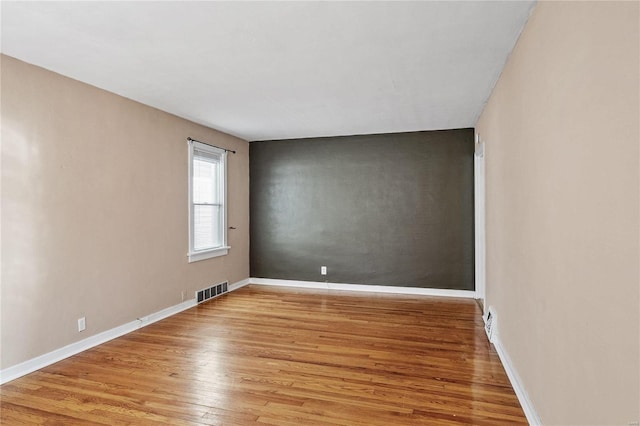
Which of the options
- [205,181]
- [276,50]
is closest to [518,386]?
[276,50]

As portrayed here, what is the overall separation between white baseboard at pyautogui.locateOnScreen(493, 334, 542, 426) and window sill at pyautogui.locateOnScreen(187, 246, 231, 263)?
3769 mm

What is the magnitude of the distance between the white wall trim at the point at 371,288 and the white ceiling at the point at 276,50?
2.73 m

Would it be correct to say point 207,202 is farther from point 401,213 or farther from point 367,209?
point 401,213

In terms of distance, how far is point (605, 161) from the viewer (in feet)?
4.31

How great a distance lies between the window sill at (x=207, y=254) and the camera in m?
5.13

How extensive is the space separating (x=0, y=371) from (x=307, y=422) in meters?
2.41

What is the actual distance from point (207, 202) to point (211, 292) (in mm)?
1320

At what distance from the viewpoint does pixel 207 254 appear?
17.9 feet

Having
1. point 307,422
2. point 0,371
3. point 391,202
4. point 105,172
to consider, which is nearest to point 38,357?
point 0,371

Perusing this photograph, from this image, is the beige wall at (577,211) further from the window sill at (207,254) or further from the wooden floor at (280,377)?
the window sill at (207,254)

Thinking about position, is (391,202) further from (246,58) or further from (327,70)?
(246,58)

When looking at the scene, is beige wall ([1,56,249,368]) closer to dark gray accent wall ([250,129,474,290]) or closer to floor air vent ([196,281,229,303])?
Result: floor air vent ([196,281,229,303])

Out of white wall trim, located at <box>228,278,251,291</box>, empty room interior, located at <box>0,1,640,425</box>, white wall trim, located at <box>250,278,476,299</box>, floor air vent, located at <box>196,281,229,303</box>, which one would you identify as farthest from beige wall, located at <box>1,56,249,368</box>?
white wall trim, located at <box>250,278,476,299</box>

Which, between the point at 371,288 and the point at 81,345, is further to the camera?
the point at 371,288
